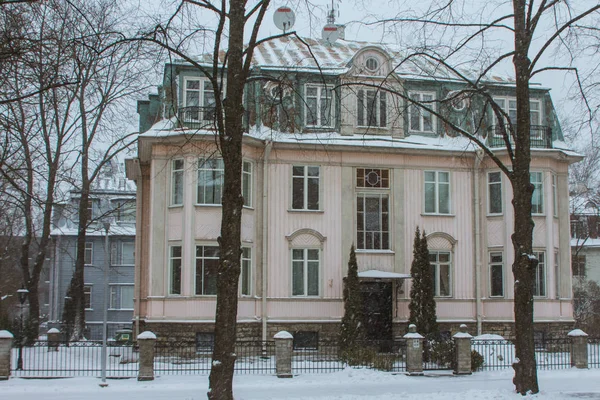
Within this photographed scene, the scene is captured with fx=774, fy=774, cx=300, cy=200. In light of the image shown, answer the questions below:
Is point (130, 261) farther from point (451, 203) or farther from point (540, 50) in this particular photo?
point (540, 50)

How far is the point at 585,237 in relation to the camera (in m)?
47.9

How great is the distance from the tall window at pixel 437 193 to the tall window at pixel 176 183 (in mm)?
9007

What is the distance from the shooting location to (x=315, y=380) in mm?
19938

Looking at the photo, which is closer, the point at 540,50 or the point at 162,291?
the point at 540,50

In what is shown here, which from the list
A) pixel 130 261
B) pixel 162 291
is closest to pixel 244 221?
pixel 162 291

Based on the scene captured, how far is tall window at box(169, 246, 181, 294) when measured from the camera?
2575cm

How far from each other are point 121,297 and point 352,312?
29616mm

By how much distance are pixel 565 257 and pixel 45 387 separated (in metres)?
19.2

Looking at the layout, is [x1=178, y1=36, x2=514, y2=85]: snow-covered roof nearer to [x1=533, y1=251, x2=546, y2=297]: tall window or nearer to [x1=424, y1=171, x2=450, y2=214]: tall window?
[x1=424, y1=171, x2=450, y2=214]: tall window

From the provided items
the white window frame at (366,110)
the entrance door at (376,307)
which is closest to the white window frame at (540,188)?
the white window frame at (366,110)

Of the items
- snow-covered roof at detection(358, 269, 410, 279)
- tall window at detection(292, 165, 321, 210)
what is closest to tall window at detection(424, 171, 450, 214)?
snow-covered roof at detection(358, 269, 410, 279)

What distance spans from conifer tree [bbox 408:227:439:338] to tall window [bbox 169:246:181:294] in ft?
25.4

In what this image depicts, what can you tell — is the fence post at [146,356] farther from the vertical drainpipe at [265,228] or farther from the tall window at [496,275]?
the tall window at [496,275]

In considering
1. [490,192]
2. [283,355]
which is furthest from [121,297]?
[283,355]
